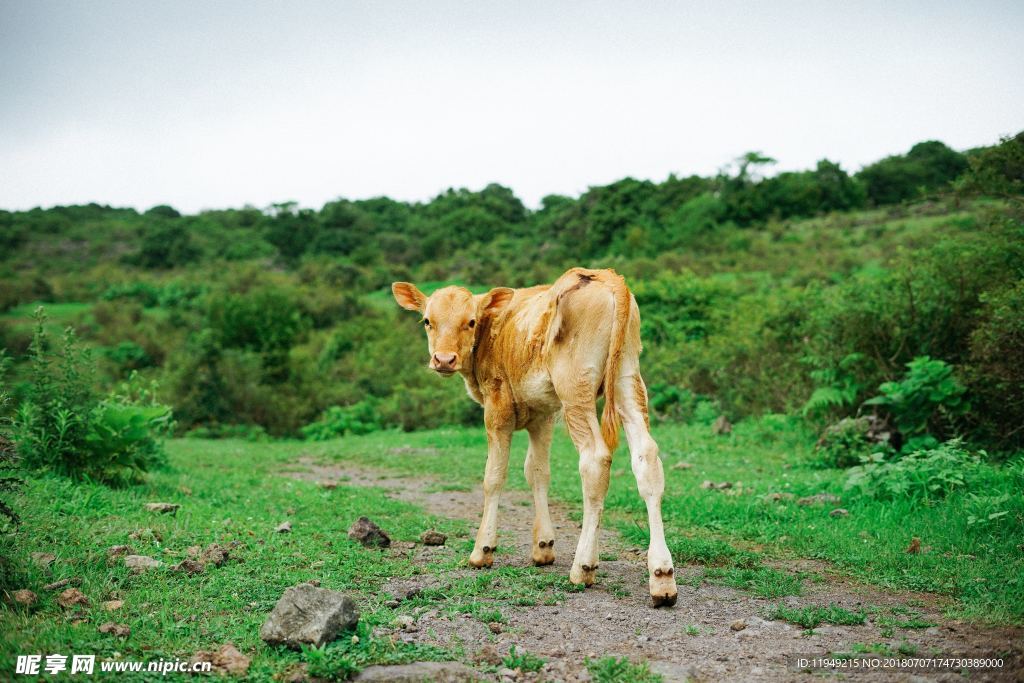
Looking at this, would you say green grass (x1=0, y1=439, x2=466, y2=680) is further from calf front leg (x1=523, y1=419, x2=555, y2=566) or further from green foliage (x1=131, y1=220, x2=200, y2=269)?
green foliage (x1=131, y1=220, x2=200, y2=269)

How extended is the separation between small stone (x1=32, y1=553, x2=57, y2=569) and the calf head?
3.13 m

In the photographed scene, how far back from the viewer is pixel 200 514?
7855 millimetres

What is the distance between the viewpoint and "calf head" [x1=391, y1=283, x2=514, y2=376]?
652 cm

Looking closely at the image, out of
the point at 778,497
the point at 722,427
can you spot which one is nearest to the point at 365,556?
the point at 778,497

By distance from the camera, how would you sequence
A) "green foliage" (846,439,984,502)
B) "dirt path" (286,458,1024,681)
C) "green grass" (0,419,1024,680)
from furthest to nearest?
"green foliage" (846,439,984,502) < "green grass" (0,419,1024,680) < "dirt path" (286,458,1024,681)

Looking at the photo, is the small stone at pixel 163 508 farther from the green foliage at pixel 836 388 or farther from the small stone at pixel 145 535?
the green foliage at pixel 836 388

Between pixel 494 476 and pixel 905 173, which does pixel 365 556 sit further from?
pixel 905 173

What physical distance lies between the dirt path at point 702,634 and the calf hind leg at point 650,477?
0.18m

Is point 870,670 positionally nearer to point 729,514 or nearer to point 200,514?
point 729,514

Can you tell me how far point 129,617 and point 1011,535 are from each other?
6.90 meters

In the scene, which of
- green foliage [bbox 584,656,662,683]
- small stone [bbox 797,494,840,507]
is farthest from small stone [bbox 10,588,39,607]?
small stone [bbox 797,494,840,507]

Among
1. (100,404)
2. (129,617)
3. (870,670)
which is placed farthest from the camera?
(100,404)

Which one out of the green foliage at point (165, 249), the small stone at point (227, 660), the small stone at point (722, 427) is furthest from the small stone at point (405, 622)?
the green foliage at point (165, 249)

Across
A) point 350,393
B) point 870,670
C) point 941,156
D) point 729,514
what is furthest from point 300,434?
point 941,156
